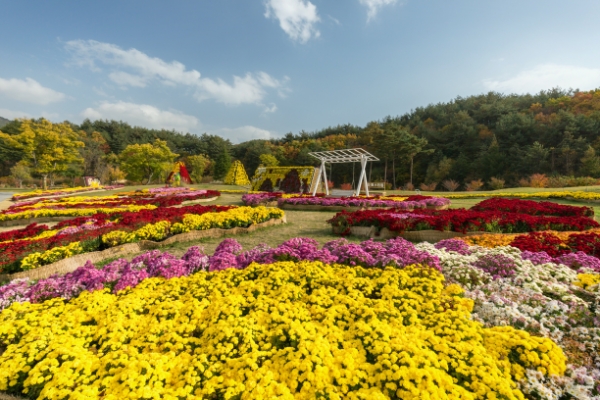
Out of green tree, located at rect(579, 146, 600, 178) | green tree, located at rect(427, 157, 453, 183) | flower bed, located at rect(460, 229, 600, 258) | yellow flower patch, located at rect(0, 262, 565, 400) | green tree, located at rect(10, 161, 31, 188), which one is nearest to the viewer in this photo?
yellow flower patch, located at rect(0, 262, 565, 400)

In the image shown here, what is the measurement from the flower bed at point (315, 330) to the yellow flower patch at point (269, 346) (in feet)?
0.05

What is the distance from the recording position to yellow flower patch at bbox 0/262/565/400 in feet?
7.16

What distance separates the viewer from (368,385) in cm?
226

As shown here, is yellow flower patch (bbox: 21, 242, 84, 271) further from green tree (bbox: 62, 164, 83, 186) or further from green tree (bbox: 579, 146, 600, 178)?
green tree (bbox: 62, 164, 83, 186)

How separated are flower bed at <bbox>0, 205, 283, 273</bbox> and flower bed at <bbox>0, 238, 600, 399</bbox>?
1647mm

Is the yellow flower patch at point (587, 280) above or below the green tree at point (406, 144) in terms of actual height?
below

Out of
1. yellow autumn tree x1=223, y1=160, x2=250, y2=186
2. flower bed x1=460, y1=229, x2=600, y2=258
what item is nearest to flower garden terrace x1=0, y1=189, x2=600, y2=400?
flower bed x1=460, y1=229, x2=600, y2=258

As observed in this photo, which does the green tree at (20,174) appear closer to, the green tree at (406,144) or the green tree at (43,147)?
the green tree at (43,147)

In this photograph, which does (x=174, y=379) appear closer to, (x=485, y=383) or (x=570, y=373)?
(x=485, y=383)

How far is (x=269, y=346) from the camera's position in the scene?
2.69 m

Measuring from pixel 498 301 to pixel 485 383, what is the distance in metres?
1.70

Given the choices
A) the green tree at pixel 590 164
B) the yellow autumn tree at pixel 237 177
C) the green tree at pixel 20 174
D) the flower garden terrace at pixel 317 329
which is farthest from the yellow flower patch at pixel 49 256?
the green tree at pixel 20 174

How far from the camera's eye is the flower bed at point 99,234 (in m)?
5.85

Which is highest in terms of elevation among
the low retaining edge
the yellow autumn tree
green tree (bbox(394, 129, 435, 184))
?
green tree (bbox(394, 129, 435, 184))
